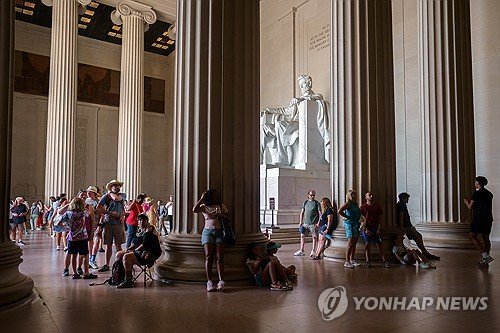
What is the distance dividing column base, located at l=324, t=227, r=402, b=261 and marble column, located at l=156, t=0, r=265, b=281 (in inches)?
105

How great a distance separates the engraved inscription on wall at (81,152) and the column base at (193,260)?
25.0 m

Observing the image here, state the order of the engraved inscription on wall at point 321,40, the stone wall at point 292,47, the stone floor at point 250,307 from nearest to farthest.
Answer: the stone floor at point 250,307 < the engraved inscription on wall at point 321,40 < the stone wall at point 292,47

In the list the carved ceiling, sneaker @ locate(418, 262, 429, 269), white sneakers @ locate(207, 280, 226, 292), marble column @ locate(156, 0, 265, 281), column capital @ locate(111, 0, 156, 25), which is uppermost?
the carved ceiling

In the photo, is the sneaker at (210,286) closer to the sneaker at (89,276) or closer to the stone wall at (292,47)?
the sneaker at (89,276)

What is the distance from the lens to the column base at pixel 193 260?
20.0ft

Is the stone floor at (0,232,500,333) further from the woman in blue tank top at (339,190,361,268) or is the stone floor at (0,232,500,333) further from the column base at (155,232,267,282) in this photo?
the woman in blue tank top at (339,190,361,268)

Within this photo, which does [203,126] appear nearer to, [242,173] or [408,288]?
[242,173]

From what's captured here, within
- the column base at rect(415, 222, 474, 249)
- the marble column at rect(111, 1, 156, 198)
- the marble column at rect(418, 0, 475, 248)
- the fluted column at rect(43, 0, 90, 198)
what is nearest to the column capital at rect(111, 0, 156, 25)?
the marble column at rect(111, 1, 156, 198)

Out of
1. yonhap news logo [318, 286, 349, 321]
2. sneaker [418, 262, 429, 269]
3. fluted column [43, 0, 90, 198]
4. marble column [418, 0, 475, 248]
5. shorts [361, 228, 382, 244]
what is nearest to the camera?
yonhap news logo [318, 286, 349, 321]

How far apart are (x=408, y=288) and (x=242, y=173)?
2859 millimetres

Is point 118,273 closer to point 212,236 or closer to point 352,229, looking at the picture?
point 212,236

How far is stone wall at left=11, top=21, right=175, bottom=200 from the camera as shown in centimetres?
2712

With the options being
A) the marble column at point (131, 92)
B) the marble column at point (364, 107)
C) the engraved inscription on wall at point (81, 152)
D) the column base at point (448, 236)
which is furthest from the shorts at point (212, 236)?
the engraved inscription on wall at point (81, 152)

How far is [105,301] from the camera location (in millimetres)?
5125
